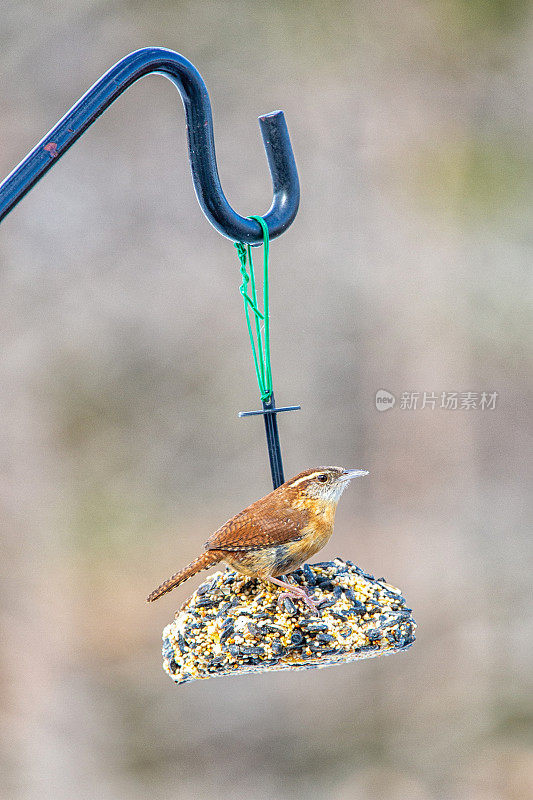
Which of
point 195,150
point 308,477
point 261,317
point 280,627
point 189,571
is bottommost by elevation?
point 280,627

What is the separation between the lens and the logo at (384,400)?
5.10 m

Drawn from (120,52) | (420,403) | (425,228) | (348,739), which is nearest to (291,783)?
(348,739)

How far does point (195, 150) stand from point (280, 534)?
2.59 feet

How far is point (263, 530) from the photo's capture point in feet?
6.26

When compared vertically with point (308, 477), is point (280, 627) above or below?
below

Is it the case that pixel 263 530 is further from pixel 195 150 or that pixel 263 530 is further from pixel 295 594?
pixel 195 150

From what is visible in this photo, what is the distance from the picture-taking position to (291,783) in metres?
5.51

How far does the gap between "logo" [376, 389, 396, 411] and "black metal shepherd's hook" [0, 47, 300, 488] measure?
312 cm

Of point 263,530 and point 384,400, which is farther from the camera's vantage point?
point 384,400

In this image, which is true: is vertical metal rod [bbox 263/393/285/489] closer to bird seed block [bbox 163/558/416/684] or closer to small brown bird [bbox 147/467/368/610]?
small brown bird [bbox 147/467/368/610]

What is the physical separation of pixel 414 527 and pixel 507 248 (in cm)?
177

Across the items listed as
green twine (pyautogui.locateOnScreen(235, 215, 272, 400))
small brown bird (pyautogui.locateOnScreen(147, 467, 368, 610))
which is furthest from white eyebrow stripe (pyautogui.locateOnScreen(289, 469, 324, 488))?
green twine (pyautogui.locateOnScreen(235, 215, 272, 400))

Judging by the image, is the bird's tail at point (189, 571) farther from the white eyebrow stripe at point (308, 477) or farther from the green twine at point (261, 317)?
the green twine at point (261, 317)

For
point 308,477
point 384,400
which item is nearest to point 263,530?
point 308,477
